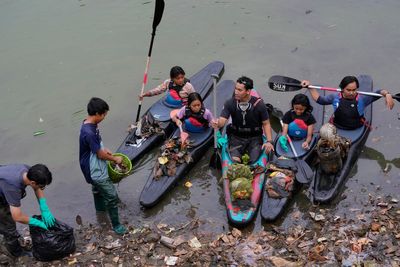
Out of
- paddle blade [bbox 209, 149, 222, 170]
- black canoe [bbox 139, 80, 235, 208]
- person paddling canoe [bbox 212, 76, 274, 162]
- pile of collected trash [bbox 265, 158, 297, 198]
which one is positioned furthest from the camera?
paddle blade [bbox 209, 149, 222, 170]

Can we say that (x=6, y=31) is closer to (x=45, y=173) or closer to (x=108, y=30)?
(x=108, y=30)

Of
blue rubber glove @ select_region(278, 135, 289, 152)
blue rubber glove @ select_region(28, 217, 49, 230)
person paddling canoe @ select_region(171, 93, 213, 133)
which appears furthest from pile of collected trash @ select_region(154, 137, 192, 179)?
blue rubber glove @ select_region(28, 217, 49, 230)

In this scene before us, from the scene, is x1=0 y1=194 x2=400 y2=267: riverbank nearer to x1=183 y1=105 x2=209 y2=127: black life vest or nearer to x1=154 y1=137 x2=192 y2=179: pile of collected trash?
x1=154 y1=137 x2=192 y2=179: pile of collected trash

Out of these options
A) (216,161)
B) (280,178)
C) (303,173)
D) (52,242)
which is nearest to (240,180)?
(280,178)

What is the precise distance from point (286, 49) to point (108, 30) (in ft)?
18.9

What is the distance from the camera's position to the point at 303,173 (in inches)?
301

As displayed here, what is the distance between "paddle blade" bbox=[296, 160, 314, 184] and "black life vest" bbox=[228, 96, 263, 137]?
1.02 meters

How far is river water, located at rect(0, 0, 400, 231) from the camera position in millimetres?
8266

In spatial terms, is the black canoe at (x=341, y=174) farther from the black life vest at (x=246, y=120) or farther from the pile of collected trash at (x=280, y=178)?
the black life vest at (x=246, y=120)

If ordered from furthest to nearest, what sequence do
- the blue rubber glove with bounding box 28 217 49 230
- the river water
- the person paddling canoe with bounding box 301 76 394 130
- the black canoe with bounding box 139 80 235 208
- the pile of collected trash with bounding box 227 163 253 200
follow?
the river water → the person paddling canoe with bounding box 301 76 394 130 → the black canoe with bounding box 139 80 235 208 → the pile of collected trash with bounding box 227 163 253 200 → the blue rubber glove with bounding box 28 217 49 230

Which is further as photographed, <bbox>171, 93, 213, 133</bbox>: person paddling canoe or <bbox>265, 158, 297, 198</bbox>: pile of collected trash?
<bbox>171, 93, 213, 133</bbox>: person paddling canoe

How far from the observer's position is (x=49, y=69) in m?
12.9

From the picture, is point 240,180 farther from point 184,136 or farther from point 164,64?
point 164,64

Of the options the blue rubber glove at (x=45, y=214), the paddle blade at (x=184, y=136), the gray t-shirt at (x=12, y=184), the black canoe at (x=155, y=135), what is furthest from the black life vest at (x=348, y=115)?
the gray t-shirt at (x=12, y=184)
